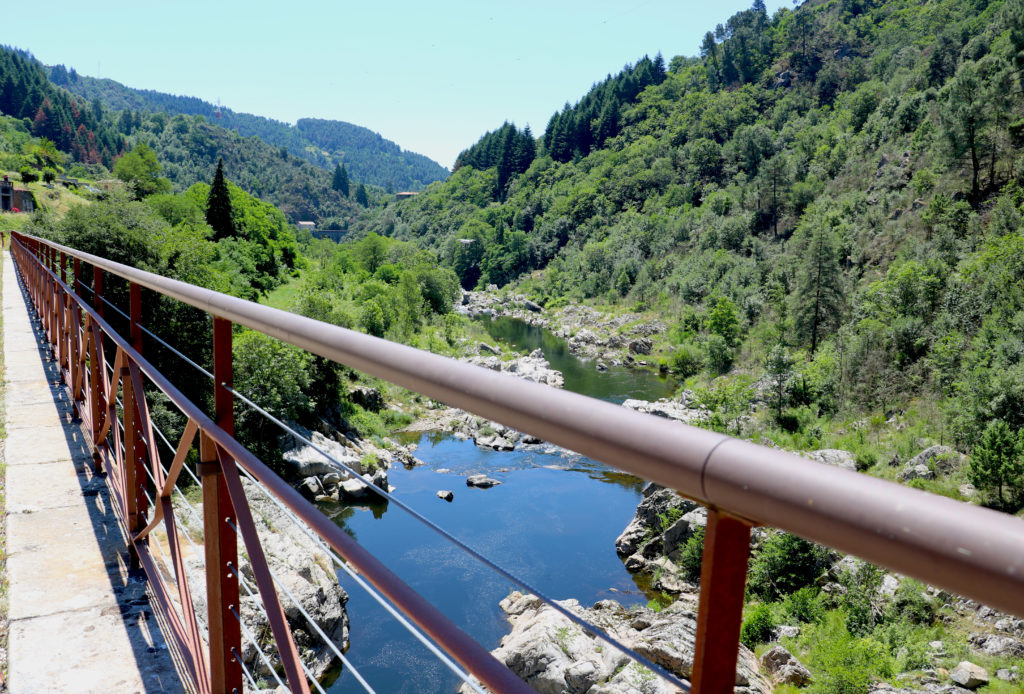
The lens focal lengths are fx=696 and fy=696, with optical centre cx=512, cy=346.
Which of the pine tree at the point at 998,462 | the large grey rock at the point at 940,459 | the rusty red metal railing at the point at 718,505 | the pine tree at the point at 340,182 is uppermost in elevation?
the pine tree at the point at 340,182

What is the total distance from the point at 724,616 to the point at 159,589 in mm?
2650

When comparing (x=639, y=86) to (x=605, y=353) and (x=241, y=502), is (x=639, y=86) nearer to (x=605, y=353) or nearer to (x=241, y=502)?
(x=605, y=353)

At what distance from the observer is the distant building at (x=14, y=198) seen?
45.8m

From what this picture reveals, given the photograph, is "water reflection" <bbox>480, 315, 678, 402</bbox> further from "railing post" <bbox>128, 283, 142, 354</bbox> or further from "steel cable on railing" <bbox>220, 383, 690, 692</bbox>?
"steel cable on railing" <bbox>220, 383, 690, 692</bbox>

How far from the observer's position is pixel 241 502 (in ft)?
5.46

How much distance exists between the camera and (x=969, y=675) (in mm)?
11688

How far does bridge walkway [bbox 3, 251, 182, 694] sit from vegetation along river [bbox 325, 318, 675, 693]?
6.99m

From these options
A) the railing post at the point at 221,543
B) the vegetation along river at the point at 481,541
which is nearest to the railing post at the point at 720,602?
the railing post at the point at 221,543

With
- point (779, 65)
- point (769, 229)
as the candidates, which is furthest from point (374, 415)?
point (779, 65)

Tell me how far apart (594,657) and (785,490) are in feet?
40.6

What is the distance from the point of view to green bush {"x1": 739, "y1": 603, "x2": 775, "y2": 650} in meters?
13.7

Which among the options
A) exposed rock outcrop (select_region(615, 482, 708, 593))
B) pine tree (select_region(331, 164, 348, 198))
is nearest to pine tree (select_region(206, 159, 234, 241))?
exposed rock outcrop (select_region(615, 482, 708, 593))

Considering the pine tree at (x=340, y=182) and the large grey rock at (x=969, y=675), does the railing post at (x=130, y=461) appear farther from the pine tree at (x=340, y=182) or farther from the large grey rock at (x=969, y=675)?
the pine tree at (x=340, y=182)

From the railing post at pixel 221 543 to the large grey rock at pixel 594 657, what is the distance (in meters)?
9.01
